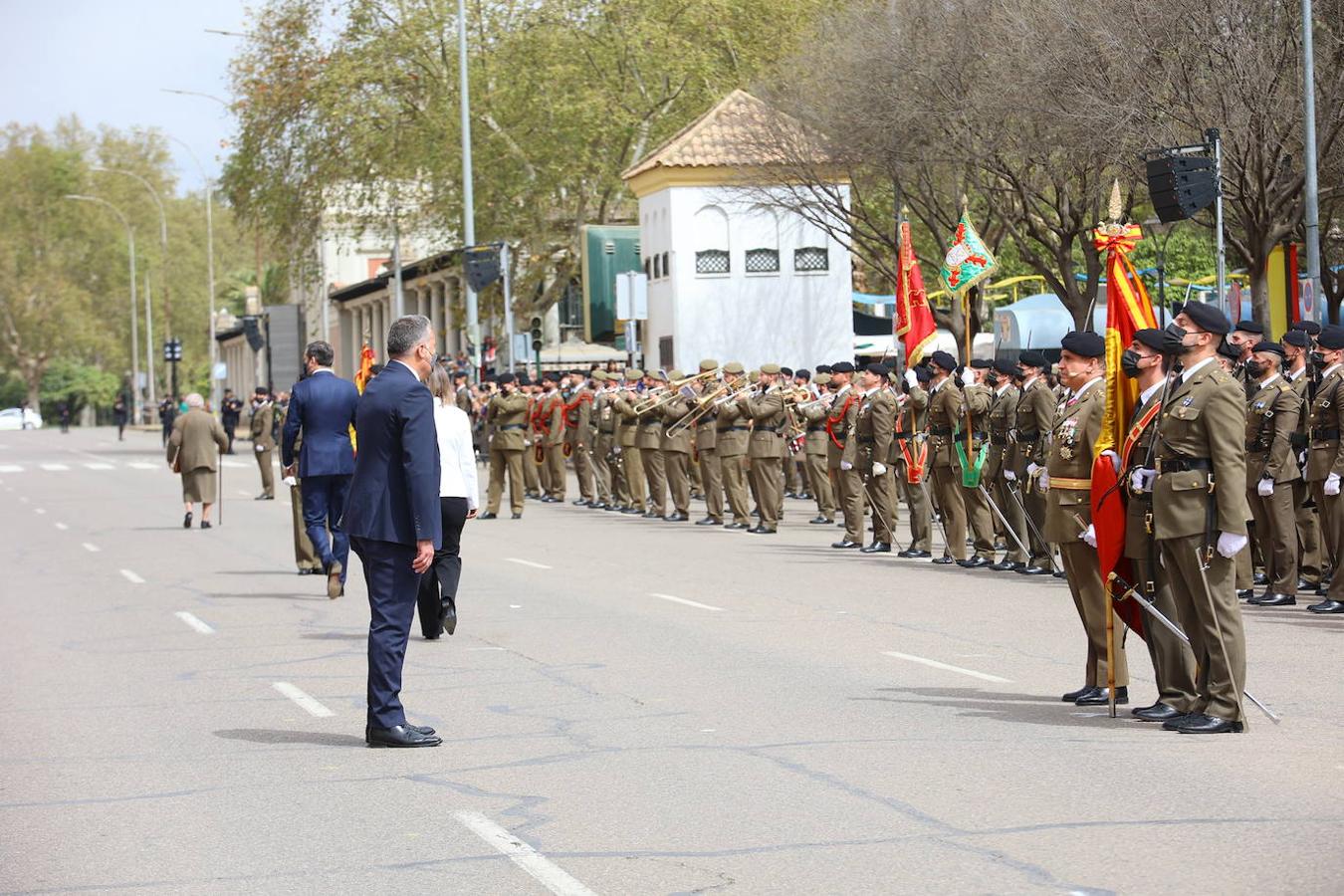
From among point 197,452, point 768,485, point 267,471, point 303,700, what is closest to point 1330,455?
point 303,700

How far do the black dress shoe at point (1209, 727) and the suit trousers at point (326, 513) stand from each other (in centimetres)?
882

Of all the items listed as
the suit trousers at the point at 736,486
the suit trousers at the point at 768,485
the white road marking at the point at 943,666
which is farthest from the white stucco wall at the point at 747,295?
the white road marking at the point at 943,666

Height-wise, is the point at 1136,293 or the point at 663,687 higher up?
the point at 1136,293

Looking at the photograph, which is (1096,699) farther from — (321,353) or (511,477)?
(511,477)

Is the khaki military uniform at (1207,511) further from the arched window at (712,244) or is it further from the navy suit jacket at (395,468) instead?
the arched window at (712,244)

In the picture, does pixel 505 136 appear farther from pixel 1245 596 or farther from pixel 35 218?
pixel 35 218

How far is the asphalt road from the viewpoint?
22.7 feet

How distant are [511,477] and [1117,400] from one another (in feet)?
59.6

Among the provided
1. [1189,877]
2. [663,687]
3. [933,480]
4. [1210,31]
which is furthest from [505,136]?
[1189,877]

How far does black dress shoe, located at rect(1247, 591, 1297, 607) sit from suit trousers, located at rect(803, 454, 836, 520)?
35.2ft

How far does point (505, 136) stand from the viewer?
51.2 meters

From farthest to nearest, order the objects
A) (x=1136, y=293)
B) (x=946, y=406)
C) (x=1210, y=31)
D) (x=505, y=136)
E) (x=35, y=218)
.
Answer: (x=35, y=218) → (x=505, y=136) → (x=1210, y=31) → (x=946, y=406) → (x=1136, y=293)

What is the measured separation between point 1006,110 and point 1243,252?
4.22 m

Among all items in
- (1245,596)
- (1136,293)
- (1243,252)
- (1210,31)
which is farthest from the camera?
(1243,252)
